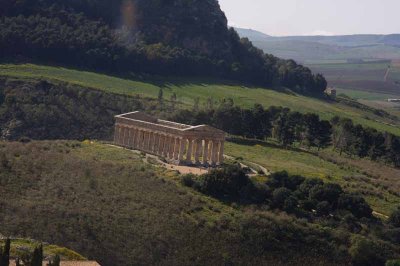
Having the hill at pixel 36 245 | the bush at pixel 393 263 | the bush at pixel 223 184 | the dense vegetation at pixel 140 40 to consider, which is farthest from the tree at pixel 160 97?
the hill at pixel 36 245

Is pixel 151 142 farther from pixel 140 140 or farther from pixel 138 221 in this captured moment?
pixel 138 221

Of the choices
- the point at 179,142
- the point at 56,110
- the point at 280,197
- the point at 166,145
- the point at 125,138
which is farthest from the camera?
the point at 56,110

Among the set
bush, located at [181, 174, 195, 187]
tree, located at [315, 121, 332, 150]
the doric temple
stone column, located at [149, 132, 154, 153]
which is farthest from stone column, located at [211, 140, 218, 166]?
tree, located at [315, 121, 332, 150]

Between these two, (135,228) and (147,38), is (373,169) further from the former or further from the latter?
(147,38)

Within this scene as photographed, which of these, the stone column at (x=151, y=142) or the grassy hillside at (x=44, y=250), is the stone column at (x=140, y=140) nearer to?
the stone column at (x=151, y=142)

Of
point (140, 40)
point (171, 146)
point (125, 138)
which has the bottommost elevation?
point (125, 138)

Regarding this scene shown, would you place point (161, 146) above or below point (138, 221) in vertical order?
above

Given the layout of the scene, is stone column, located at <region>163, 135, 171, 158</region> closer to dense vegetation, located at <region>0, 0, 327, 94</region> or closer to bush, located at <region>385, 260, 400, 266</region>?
bush, located at <region>385, 260, 400, 266</region>

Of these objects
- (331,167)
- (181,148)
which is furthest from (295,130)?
(181,148)
